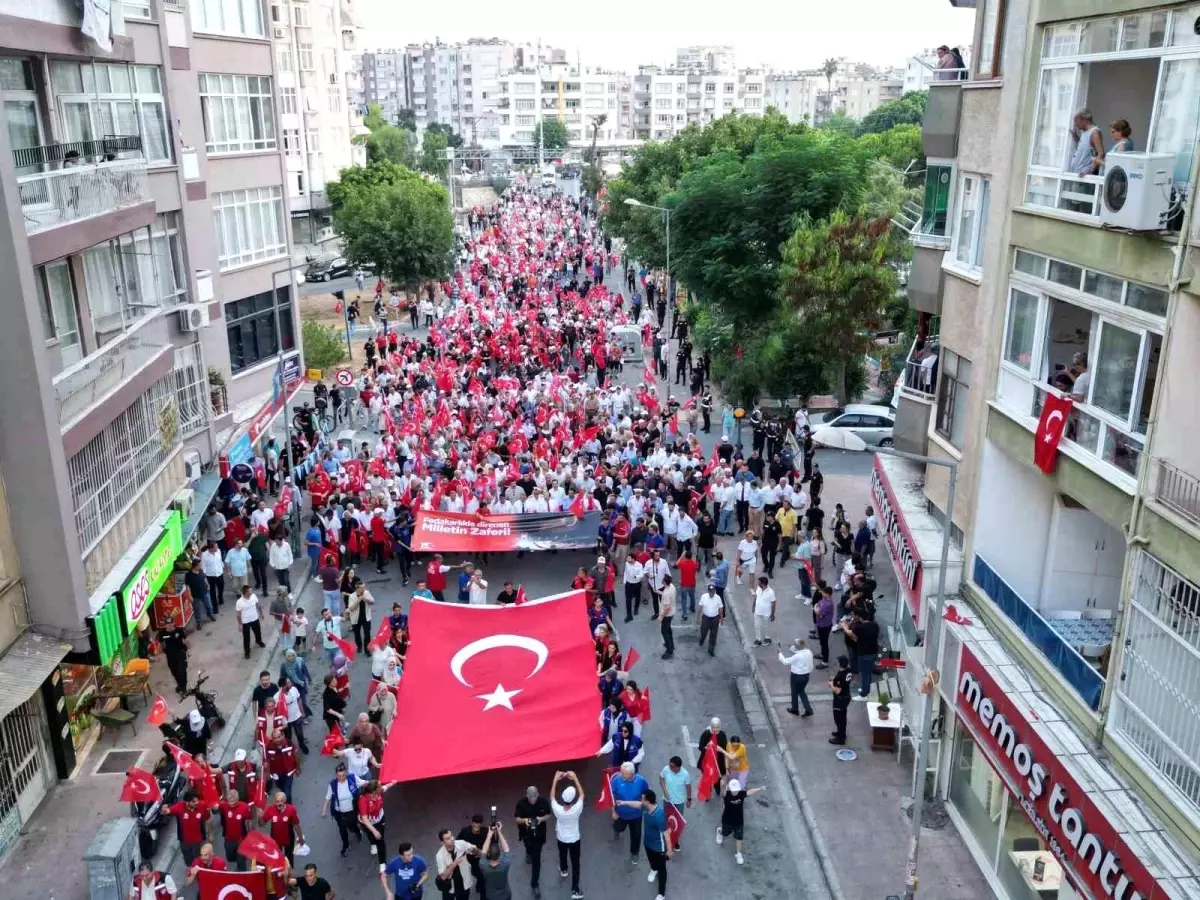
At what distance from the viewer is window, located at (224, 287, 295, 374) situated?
101ft

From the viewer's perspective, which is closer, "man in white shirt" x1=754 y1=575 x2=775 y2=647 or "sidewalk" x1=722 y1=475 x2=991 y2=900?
"sidewalk" x1=722 y1=475 x2=991 y2=900

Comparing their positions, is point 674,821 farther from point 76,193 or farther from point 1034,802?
point 76,193

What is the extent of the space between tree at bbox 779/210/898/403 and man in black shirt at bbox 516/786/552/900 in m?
20.7

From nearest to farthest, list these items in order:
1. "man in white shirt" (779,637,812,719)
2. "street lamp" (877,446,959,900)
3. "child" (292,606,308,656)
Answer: "street lamp" (877,446,959,900)
"man in white shirt" (779,637,812,719)
"child" (292,606,308,656)

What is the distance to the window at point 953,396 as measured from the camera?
51.9 ft

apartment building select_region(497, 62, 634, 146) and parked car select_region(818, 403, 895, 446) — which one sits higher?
apartment building select_region(497, 62, 634, 146)

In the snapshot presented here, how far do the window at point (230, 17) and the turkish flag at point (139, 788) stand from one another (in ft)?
72.4

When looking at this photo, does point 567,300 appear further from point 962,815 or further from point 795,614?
point 962,815

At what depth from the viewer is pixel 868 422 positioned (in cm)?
3062

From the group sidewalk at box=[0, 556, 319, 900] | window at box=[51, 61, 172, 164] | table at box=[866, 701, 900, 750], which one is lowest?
sidewalk at box=[0, 556, 319, 900]

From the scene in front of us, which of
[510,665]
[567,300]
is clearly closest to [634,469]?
[510,665]

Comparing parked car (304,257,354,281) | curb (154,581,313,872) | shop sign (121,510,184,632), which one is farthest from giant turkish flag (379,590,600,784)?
parked car (304,257,354,281)

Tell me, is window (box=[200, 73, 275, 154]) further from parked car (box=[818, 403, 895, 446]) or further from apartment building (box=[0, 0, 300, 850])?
parked car (box=[818, 403, 895, 446])

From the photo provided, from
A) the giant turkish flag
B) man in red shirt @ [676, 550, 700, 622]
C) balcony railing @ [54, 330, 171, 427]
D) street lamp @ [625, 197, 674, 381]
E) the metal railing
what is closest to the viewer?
the giant turkish flag
